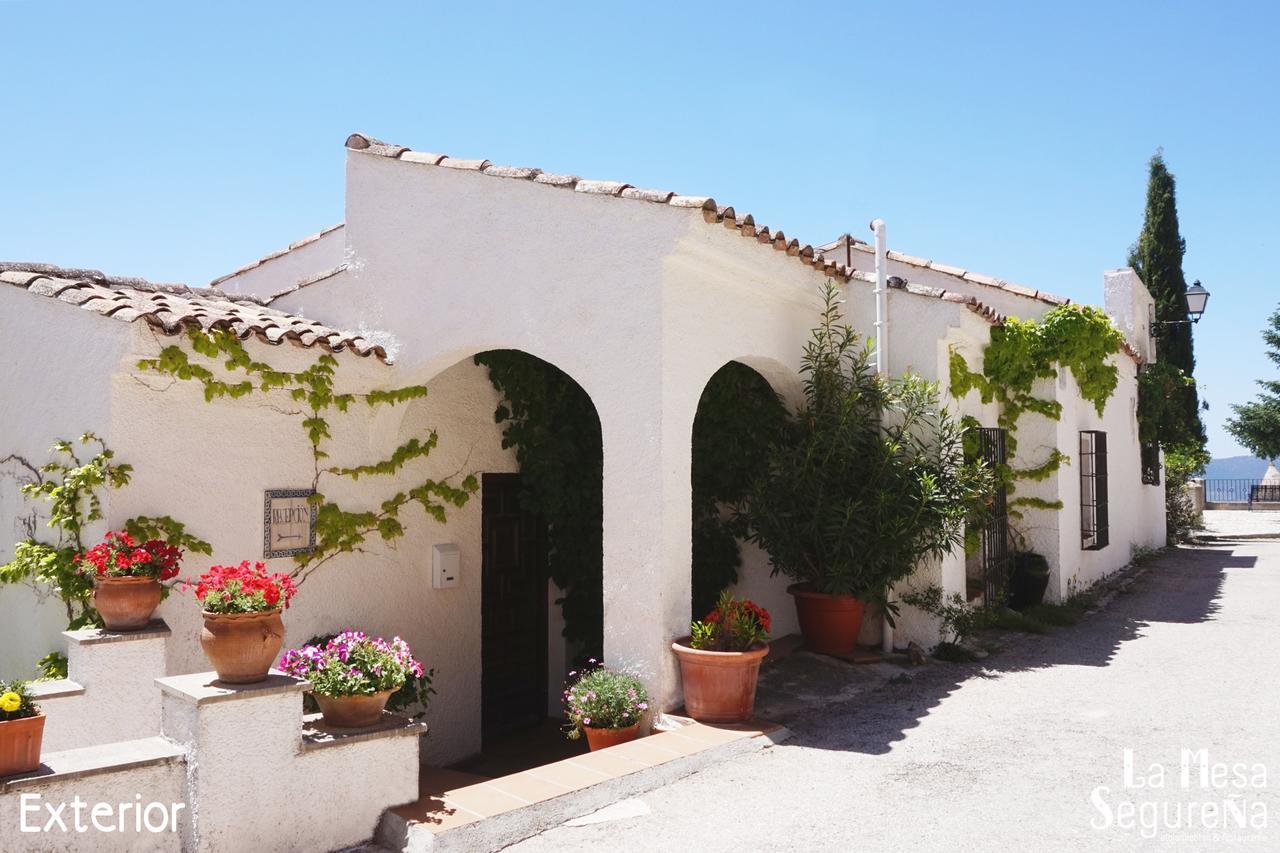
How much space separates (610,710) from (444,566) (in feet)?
8.73

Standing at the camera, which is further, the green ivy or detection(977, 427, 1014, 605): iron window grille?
detection(977, 427, 1014, 605): iron window grille

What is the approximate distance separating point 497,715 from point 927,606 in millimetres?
4335

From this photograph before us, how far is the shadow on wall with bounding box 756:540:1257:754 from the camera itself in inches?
253

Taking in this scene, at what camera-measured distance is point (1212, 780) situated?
5168mm

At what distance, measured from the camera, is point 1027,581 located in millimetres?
11047

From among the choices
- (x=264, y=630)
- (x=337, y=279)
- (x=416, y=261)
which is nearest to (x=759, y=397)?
(x=416, y=261)

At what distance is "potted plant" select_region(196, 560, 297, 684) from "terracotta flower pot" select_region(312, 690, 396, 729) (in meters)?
0.37

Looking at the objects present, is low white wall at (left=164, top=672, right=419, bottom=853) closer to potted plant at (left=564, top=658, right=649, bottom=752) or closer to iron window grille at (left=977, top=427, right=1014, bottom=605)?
potted plant at (left=564, top=658, right=649, bottom=752)

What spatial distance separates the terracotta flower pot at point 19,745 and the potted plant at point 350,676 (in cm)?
119

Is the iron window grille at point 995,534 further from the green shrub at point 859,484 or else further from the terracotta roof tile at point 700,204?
the green shrub at point 859,484

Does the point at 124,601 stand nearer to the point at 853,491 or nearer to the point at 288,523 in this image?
the point at 288,523

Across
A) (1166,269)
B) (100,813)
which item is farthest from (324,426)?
(1166,269)

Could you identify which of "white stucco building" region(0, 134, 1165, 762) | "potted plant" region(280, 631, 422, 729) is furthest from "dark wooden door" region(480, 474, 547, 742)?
"potted plant" region(280, 631, 422, 729)

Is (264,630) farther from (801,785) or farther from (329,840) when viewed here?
(801,785)
